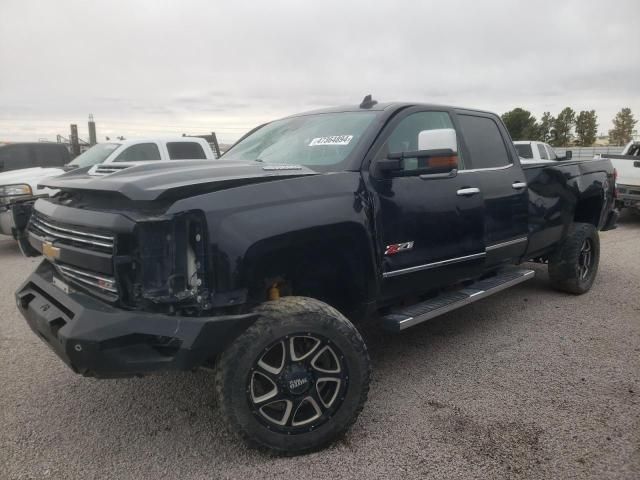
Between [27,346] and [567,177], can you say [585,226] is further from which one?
[27,346]

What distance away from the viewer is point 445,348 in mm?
4027

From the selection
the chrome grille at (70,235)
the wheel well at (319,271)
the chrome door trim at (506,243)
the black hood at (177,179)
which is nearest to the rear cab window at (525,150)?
the chrome door trim at (506,243)

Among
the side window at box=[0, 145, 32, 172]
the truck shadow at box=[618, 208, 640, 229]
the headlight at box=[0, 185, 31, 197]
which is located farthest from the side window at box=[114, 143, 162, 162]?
the truck shadow at box=[618, 208, 640, 229]

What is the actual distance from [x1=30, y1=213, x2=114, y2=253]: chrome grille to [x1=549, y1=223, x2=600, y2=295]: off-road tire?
15.0ft

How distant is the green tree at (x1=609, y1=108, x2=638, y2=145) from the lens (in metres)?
49.3

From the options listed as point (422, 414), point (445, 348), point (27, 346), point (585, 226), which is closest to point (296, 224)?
point (422, 414)

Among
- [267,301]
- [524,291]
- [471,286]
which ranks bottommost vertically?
[524,291]

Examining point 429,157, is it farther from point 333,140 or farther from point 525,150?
point 525,150

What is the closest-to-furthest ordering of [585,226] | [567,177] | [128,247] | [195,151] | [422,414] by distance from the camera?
[128,247] < [422,414] < [567,177] < [585,226] < [195,151]

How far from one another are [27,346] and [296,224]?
287 cm

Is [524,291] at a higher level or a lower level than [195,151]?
lower

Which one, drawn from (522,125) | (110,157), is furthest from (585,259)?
(522,125)

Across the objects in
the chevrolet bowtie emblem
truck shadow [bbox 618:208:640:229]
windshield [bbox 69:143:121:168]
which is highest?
windshield [bbox 69:143:121:168]

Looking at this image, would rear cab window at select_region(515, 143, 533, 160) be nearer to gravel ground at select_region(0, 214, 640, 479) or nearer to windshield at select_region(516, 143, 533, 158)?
windshield at select_region(516, 143, 533, 158)
